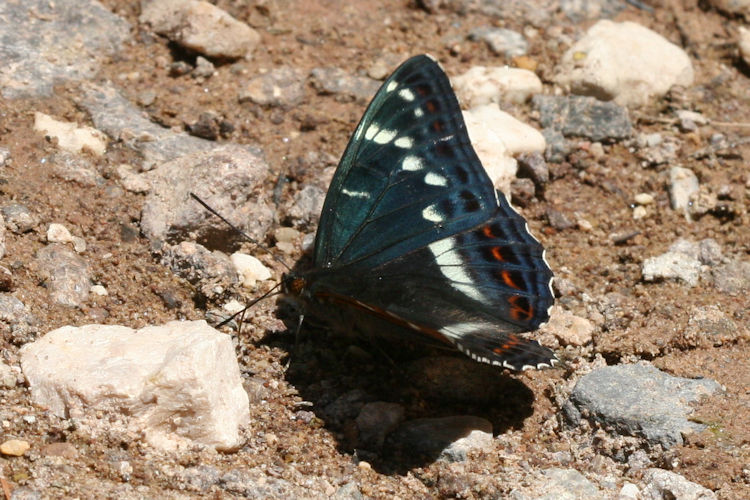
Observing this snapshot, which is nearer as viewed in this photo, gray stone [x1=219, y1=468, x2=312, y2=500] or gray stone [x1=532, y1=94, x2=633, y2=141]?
gray stone [x1=219, y1=468, x2=312, y2=500]

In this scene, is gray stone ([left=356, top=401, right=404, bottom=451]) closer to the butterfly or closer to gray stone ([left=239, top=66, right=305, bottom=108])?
the butterfly

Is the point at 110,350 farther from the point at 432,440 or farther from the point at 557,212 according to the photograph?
the point at 557,212

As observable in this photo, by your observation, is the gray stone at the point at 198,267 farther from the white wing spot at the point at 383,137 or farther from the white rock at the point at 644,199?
the white rock at the point at 644,199

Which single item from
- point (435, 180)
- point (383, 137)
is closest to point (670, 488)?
point (435, 180)

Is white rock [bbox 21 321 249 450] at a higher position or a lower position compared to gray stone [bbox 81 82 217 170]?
lower

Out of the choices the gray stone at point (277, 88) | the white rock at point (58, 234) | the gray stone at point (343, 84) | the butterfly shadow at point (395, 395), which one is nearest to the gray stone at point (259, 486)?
the butterfly shadow at point (395, 395)

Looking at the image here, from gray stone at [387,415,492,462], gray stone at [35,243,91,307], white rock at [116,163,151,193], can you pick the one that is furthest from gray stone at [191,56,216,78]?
gray stone at [387,415,492,462]

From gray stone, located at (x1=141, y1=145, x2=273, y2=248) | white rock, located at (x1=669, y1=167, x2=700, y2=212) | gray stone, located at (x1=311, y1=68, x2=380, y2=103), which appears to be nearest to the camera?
gray stone, located at (x1=141, y1=145, x2=273, y2=248)

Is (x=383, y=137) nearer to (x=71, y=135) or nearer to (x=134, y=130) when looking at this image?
(x=134, y=130)
